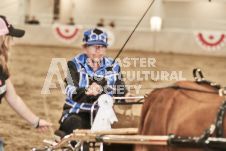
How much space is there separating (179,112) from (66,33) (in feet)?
55.6

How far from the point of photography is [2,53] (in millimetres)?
3047

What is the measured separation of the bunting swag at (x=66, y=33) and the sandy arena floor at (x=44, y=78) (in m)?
1.08

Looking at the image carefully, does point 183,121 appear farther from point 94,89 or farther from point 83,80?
point 83,80

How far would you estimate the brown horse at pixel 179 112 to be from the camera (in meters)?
2.79

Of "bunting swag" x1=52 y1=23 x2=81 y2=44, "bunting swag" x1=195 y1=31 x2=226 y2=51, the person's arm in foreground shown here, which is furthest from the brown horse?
"bunting swag" x1=52 y1=23 x2=81 y2=44

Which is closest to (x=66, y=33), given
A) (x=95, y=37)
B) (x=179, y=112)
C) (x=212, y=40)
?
(x=212, y=40)

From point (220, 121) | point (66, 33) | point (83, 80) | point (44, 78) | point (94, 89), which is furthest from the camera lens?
point (66, 33)

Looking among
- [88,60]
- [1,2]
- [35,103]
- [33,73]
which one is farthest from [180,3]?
[88,60]

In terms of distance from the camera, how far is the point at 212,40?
17906mm

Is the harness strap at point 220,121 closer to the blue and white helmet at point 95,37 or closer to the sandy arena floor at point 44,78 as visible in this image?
the sandy arena floor at point 44,78

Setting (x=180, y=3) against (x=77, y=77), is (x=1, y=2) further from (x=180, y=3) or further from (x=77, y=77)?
(x=77, y=77)

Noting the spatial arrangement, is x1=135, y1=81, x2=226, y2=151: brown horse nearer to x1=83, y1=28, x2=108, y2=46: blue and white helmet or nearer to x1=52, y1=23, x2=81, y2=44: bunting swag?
x1=83, y1=28, x2=108, y2=46: blue and white helmet

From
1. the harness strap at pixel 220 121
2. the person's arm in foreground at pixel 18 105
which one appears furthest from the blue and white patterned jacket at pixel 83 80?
the harness strap at pixel 220 121

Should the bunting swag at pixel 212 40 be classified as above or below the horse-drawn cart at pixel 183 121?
above
